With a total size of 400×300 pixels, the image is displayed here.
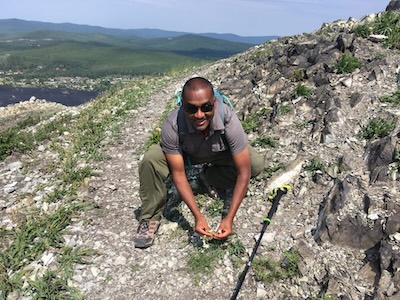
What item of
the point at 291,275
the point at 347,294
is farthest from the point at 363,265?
the point at 291,275

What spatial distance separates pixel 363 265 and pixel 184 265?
297 centimetres

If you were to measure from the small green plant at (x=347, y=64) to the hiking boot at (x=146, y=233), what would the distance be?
861cm

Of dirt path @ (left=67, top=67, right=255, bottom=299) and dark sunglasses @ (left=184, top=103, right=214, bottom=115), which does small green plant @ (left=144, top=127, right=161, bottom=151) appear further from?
dark sunglasses @ (left=184, top=103, right=214, bottom=115)

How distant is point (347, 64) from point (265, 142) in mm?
4795

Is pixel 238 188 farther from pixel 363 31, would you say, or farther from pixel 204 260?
pixel 363 31

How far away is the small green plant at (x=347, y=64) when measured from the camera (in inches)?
473

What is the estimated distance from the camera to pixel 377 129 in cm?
841

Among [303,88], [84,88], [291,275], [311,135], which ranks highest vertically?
[303,88]

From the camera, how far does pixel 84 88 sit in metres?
154

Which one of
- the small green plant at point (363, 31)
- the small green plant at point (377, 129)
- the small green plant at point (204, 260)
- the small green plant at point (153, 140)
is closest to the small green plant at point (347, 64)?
the small green plant at point (363, 31)

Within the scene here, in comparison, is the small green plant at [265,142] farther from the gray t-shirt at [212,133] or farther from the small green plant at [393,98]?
the gray t-shirt at [212,133]

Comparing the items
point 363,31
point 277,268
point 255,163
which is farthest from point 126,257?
point 363,31

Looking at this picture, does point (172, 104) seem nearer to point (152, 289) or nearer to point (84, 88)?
point (152, 289)

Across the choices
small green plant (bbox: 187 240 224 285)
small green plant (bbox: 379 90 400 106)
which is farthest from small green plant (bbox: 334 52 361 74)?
small green plant (bbox: 187 240 224 285)
